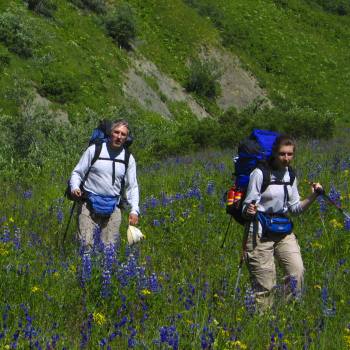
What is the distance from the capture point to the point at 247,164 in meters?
5.64

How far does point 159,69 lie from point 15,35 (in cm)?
993

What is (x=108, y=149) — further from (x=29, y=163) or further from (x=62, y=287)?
(x=29, y=163)

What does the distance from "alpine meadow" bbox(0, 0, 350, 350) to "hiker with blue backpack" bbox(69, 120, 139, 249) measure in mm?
416

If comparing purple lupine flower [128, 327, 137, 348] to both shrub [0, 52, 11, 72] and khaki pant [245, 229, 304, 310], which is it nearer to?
khaki pant [245, 229, 304, 310]

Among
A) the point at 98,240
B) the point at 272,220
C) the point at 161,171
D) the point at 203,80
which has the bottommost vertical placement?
the point at 203,80

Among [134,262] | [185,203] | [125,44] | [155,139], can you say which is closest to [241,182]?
[134,262]

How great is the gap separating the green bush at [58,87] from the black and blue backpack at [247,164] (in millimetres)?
15466

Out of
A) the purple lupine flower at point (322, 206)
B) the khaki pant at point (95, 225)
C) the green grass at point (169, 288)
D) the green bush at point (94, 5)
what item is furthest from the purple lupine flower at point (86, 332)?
the green bush at point (94, 5)

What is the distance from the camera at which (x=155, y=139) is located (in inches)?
757

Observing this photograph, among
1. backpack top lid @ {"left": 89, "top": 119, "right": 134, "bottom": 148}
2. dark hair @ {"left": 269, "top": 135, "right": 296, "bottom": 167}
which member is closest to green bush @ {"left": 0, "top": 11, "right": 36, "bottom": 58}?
backpack top lid @ {"left": 89, "top": 119, "right": 134, "bottom": 148}

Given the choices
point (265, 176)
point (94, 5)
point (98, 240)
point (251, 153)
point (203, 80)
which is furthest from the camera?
point (203, 80)

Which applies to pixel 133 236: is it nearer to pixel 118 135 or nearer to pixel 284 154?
pixel 118 135

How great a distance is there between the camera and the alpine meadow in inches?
171

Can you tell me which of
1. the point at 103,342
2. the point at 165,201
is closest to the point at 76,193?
the point at 103,342
